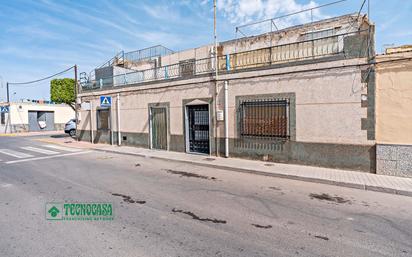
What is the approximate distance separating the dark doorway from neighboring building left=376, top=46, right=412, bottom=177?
21.2ft

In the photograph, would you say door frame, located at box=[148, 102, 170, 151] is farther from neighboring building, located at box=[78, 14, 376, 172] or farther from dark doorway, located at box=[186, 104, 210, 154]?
dark doorway, located at box=[186, 104, 210, 154]

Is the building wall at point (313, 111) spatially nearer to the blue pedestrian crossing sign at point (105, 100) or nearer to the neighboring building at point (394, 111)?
the neighboring building at point (394, 111)

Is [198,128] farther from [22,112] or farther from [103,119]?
[22,112]

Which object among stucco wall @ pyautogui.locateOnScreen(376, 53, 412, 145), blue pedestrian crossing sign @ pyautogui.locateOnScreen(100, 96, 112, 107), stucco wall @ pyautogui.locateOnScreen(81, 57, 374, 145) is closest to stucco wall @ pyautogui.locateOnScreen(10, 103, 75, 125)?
blue pedestrian crossing sign @ pyautogui.locateOnScreen(100, 96, 112, 107)

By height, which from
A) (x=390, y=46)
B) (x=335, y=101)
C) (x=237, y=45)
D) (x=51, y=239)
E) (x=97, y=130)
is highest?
(x=237, y=45)

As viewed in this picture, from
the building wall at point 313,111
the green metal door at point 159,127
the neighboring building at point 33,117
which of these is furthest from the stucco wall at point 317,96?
the neighboring building at point 33,117

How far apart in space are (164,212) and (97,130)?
1366 centimetres

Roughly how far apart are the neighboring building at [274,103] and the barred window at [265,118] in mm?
37

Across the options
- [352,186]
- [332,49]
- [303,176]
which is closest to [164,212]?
[303,176]

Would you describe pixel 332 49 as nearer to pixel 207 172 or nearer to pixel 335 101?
pixel 335 101

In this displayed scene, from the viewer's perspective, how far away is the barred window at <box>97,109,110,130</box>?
1566 cm

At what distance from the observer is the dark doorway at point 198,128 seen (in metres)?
11.1

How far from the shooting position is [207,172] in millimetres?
8164

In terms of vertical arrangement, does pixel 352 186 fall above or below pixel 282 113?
below
